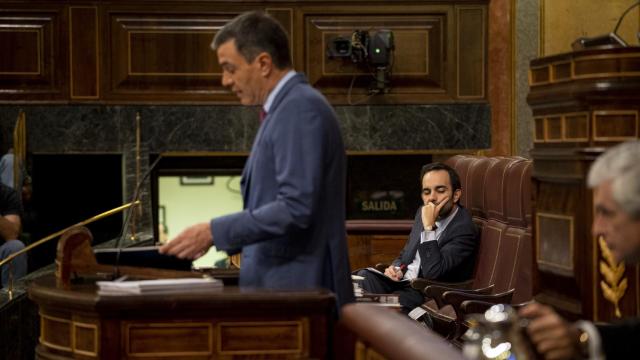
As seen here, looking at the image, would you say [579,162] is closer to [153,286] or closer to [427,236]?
[153,286]

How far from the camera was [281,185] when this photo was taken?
106 inches

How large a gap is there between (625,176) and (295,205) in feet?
3.17

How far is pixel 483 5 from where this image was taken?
7957 mm

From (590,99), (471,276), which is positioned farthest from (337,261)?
(471,276)

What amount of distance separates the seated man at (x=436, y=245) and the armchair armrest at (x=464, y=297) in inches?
15.9

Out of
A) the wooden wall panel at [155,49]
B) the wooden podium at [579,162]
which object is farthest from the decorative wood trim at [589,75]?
the wooden wall panel at [155,49]

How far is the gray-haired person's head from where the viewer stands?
187 cm

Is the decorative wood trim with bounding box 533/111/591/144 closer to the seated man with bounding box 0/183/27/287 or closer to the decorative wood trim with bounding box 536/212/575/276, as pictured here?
the decorative wood trim with bounding box 536/212/575/276

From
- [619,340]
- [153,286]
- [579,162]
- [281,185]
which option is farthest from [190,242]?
[579,162]

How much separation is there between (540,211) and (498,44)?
440 cm

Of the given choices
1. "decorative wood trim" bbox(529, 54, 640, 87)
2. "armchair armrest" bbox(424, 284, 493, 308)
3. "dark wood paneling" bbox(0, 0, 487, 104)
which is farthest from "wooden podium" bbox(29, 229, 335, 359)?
"dark wood paneling" bbox(0, 0, 487, 104)

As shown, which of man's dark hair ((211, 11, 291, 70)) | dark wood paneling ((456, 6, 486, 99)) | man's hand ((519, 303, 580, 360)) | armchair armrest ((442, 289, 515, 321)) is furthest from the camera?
dark wood paneling ((456, 6, 486, 99))

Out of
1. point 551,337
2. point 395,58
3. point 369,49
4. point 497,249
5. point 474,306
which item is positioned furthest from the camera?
point 395,58

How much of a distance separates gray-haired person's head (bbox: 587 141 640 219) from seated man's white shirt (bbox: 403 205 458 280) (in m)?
3.04
